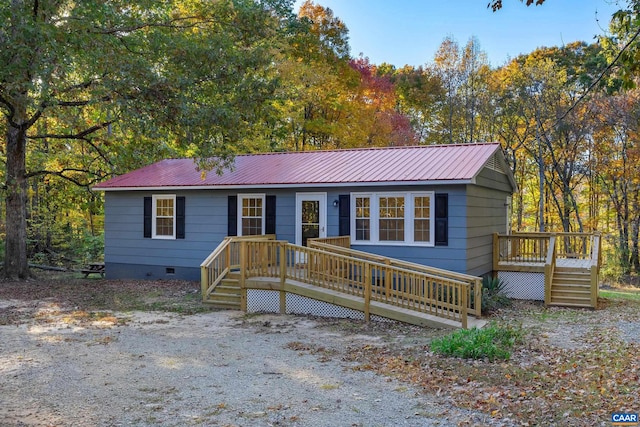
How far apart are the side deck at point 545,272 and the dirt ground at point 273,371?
1.74 meters

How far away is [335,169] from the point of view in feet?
45.1

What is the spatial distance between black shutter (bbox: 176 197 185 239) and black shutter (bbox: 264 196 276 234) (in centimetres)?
270

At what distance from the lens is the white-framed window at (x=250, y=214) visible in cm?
1417

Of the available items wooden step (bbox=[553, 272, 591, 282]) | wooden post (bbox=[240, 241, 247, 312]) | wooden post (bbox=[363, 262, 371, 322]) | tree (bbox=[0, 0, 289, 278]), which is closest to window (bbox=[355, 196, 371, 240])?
wooden post (bbox=[363, 262, 371, 322])

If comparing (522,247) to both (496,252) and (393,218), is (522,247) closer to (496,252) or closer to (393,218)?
(496,252)

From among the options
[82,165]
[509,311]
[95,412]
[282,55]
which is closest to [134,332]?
[95,412]

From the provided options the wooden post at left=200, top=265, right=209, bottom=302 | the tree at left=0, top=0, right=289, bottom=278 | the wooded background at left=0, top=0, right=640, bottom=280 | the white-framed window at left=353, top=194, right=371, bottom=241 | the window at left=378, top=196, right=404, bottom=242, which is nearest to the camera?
the tree at left=0, top=0, right=289, bottom=278

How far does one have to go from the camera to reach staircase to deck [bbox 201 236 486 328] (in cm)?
941

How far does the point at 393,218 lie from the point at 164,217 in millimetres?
6973

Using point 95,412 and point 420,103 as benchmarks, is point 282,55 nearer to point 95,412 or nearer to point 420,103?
point 420,103

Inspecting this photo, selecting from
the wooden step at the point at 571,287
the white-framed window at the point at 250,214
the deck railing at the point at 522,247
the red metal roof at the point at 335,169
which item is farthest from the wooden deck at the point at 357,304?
the deck railing at the point at 522,247

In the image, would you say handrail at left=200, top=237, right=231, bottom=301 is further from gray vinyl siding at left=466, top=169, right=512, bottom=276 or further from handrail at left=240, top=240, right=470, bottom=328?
gray vinyl siding at left=466, top=169, right=512, bottom=276

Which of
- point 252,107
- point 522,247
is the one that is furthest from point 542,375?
point 522,247

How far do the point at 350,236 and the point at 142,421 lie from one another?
27.9 ft
